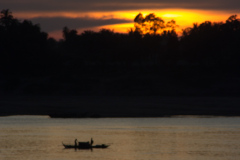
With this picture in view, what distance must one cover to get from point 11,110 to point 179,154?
132 ft

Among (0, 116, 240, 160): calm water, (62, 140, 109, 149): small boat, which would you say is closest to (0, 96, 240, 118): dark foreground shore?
(0, 116, 240, 160): calm water

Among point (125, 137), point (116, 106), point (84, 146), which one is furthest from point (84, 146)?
point (116, 106)

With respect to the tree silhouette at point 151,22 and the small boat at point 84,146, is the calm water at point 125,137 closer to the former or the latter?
the small boat at point 84,146

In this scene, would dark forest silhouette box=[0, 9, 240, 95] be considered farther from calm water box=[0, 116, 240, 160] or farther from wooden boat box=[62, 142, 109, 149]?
wooden boat box=[62, 142, 109, 149]

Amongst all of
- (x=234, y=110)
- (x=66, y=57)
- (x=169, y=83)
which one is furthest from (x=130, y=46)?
(x=234, y=110)

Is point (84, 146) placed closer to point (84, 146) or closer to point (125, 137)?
point (84, 146)

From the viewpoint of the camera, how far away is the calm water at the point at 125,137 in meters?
49.7

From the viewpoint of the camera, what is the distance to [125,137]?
61406 millimetres

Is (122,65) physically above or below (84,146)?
above

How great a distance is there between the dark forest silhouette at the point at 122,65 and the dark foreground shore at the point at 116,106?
8.25 meters

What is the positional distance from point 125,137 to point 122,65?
81.6m

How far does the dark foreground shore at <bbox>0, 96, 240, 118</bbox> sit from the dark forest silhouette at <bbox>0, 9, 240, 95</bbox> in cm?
825

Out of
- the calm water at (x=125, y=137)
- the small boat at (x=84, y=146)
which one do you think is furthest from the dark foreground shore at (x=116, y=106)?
the small boat at (x=84, y=146)

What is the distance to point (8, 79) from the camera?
11725 cm
